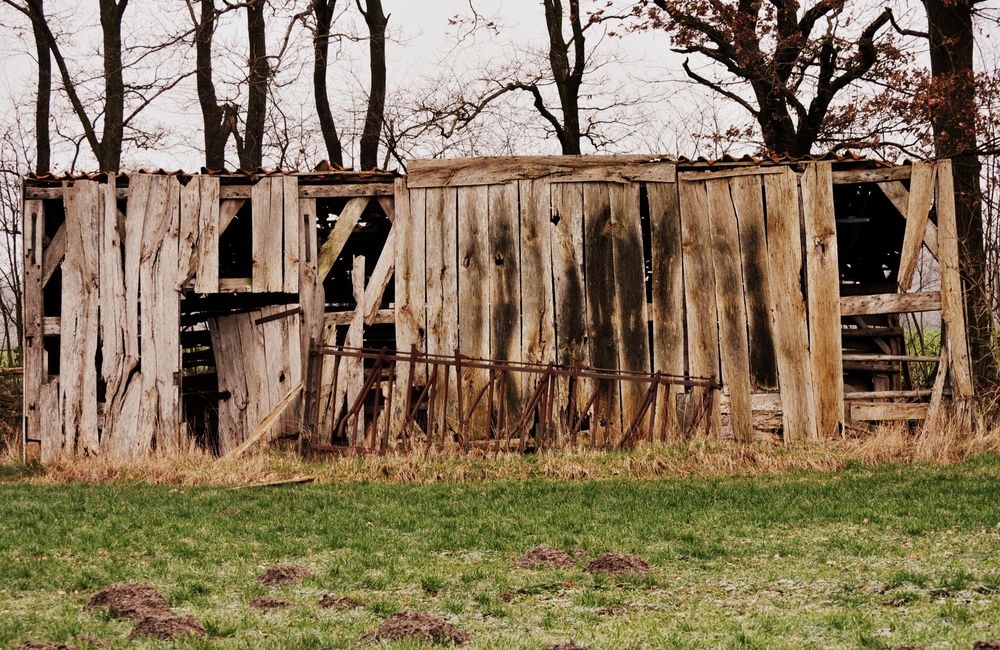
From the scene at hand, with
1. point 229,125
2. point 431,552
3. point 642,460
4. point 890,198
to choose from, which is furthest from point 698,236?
point 229,125

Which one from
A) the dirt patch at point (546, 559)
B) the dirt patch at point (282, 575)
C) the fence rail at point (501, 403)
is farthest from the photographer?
the fence rail at point (501, 403)

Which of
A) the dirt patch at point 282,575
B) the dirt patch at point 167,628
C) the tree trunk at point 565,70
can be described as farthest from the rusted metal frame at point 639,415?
the tree trunk at point 565,70

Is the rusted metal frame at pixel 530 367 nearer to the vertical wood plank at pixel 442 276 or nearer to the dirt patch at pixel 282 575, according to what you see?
the vertical wood plank at pixel 442 276

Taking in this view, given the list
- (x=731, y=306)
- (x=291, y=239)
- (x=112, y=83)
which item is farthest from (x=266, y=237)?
(x=112, y=83)

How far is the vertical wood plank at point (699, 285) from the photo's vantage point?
13.0 meters

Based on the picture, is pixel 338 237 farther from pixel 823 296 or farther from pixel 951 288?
pixel 951 288

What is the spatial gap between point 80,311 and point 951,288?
10149 mm

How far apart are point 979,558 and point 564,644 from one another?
331cm

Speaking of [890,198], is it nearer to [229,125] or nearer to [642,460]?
[642,460]

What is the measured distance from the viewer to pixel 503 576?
273 inches

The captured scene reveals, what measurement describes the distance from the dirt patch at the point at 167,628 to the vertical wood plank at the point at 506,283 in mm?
7446

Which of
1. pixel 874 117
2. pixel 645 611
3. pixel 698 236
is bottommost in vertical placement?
pixel 645 611

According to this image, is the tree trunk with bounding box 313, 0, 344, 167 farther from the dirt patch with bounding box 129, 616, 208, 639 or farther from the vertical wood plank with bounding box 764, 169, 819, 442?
the dirt patch with bounding box 129, 616, 208, 639

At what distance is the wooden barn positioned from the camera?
1291cm
